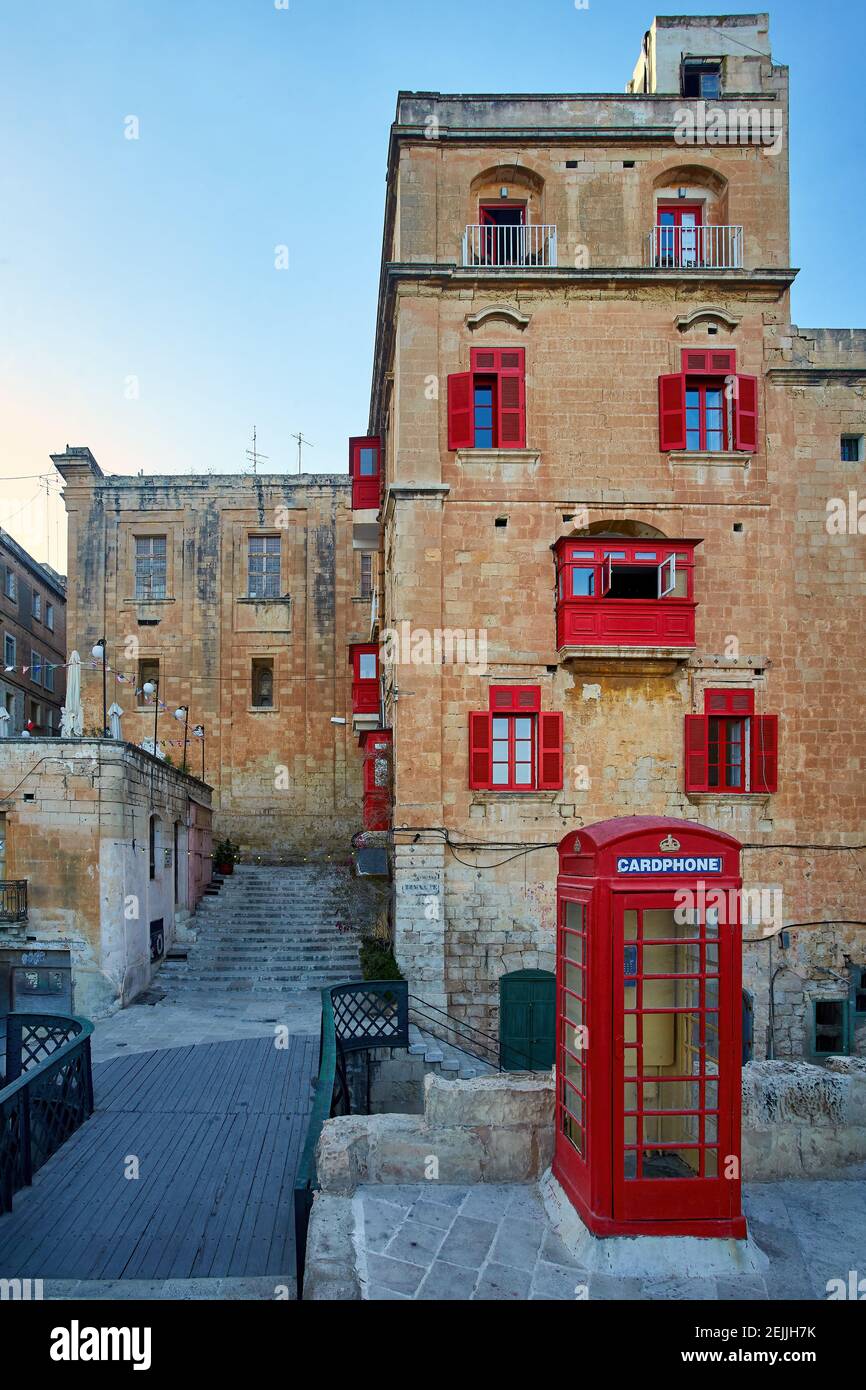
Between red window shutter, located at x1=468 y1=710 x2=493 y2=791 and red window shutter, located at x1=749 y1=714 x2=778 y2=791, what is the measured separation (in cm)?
510

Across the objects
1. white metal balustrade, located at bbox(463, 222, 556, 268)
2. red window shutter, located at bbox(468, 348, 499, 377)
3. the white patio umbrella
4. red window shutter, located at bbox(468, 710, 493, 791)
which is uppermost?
white metal balustrade, located at bbox(463, 222, 556, 268)

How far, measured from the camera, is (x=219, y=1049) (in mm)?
15805

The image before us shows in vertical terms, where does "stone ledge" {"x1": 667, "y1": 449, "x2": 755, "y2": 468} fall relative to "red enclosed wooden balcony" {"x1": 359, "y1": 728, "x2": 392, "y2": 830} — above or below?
above

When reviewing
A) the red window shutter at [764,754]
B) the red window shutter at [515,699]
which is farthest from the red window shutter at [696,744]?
the red window shutter at [515,699]

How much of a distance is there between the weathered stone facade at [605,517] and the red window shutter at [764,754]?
0.27 meters

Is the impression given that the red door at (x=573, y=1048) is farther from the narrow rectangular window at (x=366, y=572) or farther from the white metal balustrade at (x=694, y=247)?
the narrow rectangular window at (x=366, y=572)

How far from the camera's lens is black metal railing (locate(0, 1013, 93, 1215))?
30.8ft

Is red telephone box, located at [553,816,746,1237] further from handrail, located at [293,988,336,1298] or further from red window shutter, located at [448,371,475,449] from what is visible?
red window shutter, located at [448,371,475,449]

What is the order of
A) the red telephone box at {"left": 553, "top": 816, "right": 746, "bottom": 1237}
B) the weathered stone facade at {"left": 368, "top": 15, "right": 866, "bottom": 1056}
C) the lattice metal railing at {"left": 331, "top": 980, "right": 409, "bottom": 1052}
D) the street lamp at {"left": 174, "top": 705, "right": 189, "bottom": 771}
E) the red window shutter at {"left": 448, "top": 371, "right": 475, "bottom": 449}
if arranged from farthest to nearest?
the street lamp at {"left": 174, "top": 705, "right": 189, "bottom": 771}
the red window shutter at {"left": 448, "top": 371, "right": 475, "bottom": 449}
the weathered stone facade at {"left": 368, "top": 15, "right": 866, "bottom": 1056}
the lattice metal railing at {"left": 331, "top": 980, "right": 409, "bottom": 1052}
the red telephone box at {"left": 553, "top": 816, "right": 746, "bottom": 1237}

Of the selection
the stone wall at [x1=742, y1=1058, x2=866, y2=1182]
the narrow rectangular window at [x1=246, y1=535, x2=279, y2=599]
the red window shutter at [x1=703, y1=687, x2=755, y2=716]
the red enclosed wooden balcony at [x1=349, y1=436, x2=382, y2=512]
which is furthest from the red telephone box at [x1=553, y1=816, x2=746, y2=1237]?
the narrow rectangular window at [x1=246, y1=535, x2=279, y2=599]
